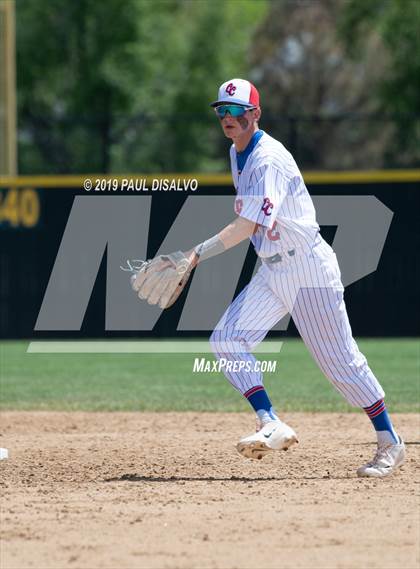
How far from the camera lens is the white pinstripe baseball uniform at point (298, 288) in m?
6.57

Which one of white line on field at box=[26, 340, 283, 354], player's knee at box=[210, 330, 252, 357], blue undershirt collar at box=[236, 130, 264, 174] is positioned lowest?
white line on field at box=[26, 340, 283, 354]

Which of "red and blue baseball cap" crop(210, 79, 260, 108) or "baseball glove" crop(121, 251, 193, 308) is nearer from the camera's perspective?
"baseball glove" crop(121, 251, 193, 308)

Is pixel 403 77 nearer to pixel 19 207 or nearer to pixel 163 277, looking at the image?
pixel 19 207

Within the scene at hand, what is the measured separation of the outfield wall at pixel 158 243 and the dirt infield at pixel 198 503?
7940mm

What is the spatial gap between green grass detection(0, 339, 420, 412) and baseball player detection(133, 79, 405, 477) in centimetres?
368

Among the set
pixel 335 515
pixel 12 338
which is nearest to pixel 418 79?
pixel 12 338

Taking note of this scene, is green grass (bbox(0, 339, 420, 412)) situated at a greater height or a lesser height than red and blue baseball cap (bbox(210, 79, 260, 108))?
lesser

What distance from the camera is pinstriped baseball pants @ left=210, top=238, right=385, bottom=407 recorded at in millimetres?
6598

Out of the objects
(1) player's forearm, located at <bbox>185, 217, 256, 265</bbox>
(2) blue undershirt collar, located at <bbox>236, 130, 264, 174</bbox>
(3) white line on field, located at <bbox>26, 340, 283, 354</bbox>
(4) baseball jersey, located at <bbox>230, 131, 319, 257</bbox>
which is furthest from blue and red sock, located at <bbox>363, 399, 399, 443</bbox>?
(3) white line on field, located at <bbox>26, 340, 283, 354</bbox>

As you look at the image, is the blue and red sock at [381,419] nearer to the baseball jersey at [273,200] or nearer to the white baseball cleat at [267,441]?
the white baseball cleat at [267,441]

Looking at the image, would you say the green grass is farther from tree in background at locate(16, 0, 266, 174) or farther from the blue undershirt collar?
tree in background at locate(16, 0, 266, 174)

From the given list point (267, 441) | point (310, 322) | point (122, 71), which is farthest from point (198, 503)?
point (122, 71)

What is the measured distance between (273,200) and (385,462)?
165cm

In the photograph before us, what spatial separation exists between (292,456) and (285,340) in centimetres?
1018
